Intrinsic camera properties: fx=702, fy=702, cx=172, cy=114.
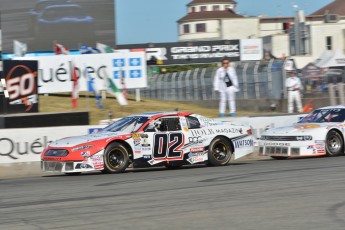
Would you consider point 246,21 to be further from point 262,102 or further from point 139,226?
point 139,226

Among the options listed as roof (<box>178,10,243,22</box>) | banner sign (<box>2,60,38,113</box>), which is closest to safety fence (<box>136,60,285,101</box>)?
banner sign (<box>2,60,38,113</box>)

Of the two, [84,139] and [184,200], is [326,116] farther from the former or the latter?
[184,200]

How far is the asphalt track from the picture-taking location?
7.55 m

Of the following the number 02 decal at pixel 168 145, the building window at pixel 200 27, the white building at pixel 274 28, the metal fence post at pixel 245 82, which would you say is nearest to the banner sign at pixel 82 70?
the metal fence post at pixel 245 82

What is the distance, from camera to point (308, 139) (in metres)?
15.8

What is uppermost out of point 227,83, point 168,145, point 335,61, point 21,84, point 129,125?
point 335,61

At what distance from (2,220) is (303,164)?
777cm

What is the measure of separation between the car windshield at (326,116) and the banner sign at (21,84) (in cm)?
877

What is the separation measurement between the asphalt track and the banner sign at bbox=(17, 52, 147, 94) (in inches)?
596

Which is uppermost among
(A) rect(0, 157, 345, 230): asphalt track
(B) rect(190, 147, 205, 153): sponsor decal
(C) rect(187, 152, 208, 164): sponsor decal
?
(B) rect(190, 147, 205, 153): sponsor decal

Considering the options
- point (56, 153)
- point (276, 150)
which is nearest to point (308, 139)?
point (276, 150)

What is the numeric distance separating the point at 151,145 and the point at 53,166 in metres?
2.00

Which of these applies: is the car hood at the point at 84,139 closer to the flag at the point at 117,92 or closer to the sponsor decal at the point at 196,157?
the sponsor decal at the point at 196,157

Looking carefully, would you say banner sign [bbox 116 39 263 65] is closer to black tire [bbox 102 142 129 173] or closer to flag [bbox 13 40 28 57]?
flag [bbox 13 40 28 57]
